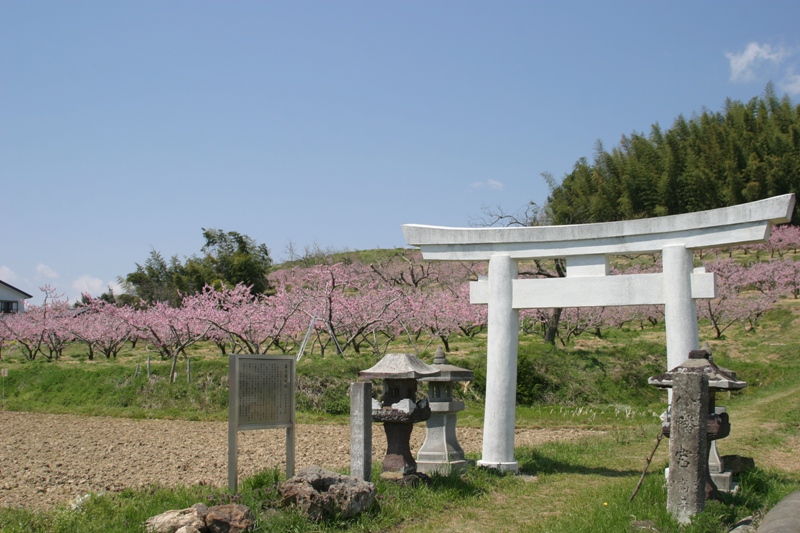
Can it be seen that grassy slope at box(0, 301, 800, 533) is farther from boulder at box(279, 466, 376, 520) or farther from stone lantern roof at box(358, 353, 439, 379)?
stone lantern roof at box(358, 353, 439, 379)

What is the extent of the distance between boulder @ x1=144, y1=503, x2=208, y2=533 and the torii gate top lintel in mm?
5898

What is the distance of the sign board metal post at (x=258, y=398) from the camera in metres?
7.08

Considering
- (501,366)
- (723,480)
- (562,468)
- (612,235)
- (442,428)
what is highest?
(612,235)

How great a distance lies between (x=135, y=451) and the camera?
492 inches

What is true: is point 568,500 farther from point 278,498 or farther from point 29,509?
point 29,509

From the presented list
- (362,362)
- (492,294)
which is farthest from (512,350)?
(362,362)

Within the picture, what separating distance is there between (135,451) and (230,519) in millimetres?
7315

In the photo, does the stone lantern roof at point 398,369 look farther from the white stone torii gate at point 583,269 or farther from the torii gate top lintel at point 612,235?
the torii gate top lintel at point 612,235

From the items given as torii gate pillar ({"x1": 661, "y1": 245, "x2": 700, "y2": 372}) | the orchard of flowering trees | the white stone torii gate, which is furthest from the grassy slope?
the orchard of flowering trees

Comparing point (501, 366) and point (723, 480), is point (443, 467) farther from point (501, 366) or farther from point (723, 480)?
point (723, 480)

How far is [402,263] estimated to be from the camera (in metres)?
53.1

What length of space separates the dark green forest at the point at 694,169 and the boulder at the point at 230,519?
36.9m

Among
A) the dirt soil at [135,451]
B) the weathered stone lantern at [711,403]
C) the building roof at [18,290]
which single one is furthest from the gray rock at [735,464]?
the building roof at [18,290]

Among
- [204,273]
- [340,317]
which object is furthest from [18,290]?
[340,317]
